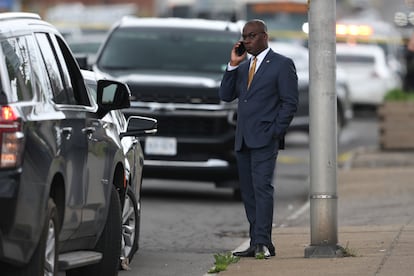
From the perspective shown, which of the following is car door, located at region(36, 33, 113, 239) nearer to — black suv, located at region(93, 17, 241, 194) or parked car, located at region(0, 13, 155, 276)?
parked car, located at region(0, 13, 155, 276)

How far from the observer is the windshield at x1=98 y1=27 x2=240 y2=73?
17.1 metres

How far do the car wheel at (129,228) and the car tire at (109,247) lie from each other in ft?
2.82

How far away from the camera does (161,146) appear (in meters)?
16.3

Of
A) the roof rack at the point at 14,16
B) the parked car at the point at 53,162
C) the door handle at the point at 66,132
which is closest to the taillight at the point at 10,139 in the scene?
the parked car at the point at 53,162

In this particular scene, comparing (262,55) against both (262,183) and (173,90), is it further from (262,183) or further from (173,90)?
(173,90)

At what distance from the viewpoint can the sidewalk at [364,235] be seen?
10.1 metres

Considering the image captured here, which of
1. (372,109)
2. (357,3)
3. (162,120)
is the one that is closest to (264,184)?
(162,120)

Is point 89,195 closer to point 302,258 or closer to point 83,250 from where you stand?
point 83,250

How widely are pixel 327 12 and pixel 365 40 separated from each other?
32823mm

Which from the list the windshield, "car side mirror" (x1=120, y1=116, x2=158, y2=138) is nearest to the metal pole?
"car side mirror" (x1=120, y1=116, x2=158, y2=138)

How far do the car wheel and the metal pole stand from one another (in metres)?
1.39

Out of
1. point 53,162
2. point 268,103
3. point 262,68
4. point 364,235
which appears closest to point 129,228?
point 268,103

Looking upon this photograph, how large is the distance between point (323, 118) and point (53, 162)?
305 cm

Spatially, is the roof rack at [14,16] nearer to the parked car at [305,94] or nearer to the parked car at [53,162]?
the parked car at [53,162]
